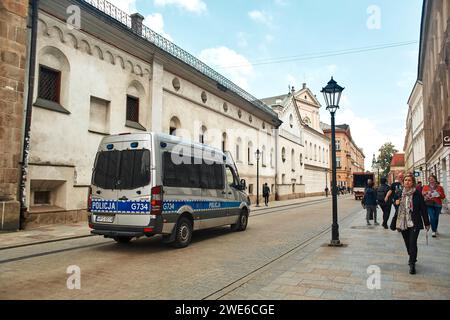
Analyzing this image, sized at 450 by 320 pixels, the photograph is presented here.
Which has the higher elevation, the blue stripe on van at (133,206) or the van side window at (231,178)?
the van side window at (231,178)

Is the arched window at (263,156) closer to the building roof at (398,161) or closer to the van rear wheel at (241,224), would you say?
the van rear wheel at (241,224)

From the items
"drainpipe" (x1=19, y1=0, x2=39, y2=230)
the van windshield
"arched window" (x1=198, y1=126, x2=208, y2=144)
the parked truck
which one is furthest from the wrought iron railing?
the parked truck

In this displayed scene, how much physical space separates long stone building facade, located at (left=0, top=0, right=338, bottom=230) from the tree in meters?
89.6

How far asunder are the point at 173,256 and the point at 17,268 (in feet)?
9.81

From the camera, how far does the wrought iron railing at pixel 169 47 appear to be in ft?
52.4

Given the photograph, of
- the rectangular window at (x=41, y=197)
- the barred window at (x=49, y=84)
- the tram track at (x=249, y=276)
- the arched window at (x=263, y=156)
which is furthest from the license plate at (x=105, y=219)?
the arched window at (x=263, y=156)

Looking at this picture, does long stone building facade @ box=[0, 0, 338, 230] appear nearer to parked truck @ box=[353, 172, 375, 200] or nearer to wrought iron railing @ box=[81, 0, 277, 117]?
wrought iron railing @ box=[81, 0, 277, 117]

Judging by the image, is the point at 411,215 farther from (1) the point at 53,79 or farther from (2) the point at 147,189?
(1) the point at 53,79

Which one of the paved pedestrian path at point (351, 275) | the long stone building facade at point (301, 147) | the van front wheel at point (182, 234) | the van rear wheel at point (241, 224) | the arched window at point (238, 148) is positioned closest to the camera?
the paved pedestrian path at point (351, 275)

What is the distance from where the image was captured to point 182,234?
9.16 metres

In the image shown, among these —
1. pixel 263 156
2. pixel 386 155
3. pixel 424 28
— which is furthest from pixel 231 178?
pixel 386 155

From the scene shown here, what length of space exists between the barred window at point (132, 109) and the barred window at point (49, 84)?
13.1 ft

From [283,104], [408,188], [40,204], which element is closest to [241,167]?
[283,104]

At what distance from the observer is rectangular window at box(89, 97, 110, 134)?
1559cm
